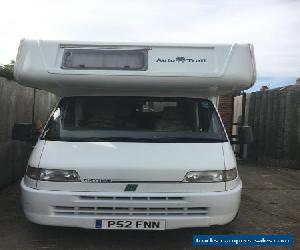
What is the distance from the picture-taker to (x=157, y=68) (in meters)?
5.56

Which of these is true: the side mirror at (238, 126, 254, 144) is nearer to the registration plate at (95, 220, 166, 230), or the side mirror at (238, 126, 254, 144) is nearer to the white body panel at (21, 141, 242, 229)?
the white body panel at (21, 141, 242, 229)

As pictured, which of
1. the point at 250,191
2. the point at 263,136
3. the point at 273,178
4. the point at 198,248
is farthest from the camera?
the point at 263,136

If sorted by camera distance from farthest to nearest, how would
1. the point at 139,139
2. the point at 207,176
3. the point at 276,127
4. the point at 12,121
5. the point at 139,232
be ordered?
the point at 276,127
the point at 12,121
the point at 139,232
the point at 139,139
the point at 207,176

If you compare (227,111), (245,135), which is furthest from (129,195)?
(227,111)

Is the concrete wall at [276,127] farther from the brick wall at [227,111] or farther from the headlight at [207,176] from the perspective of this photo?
the headlight at [207,176]

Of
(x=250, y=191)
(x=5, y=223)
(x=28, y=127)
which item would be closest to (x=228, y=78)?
(x=28, y=127)

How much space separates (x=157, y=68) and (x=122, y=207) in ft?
5.72

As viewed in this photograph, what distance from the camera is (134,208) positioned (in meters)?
4.96

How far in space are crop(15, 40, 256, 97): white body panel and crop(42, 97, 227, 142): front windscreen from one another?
419 mm

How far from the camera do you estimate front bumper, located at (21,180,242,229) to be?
494 centimetres

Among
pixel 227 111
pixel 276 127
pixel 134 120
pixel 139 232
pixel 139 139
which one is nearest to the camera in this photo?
pixel 139 139

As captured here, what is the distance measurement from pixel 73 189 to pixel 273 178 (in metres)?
7.07

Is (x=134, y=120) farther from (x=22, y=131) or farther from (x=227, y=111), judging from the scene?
(x=227, y=111)

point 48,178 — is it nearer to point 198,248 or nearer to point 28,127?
point 28,127
